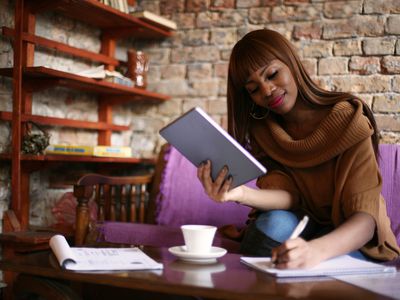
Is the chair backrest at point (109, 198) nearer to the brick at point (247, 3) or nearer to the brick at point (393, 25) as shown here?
the brick at point (247, 3)

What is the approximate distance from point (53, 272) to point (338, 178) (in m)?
0.83

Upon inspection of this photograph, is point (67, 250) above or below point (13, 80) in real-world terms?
below

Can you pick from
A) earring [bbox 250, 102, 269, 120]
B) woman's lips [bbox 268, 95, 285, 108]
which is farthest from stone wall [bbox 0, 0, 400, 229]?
woman's lips [bbox 268, 95, 285, 108]

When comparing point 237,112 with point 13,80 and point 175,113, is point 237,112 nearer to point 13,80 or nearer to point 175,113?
point 13,80

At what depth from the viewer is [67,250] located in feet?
3.82

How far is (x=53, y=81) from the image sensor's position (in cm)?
235

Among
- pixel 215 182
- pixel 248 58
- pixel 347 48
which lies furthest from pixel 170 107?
pixel 215 182

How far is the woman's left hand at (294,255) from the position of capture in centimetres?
108

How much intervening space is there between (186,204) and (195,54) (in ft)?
3.10

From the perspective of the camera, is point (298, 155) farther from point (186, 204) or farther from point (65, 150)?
point (65, 150)

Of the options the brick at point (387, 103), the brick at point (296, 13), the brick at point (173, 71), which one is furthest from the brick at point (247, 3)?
the brick at point (387, 103)

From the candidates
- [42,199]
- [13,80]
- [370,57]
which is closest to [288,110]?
[370,57]

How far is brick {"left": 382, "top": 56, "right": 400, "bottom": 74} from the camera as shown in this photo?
7.88ft

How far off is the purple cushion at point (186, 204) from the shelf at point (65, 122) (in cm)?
50
